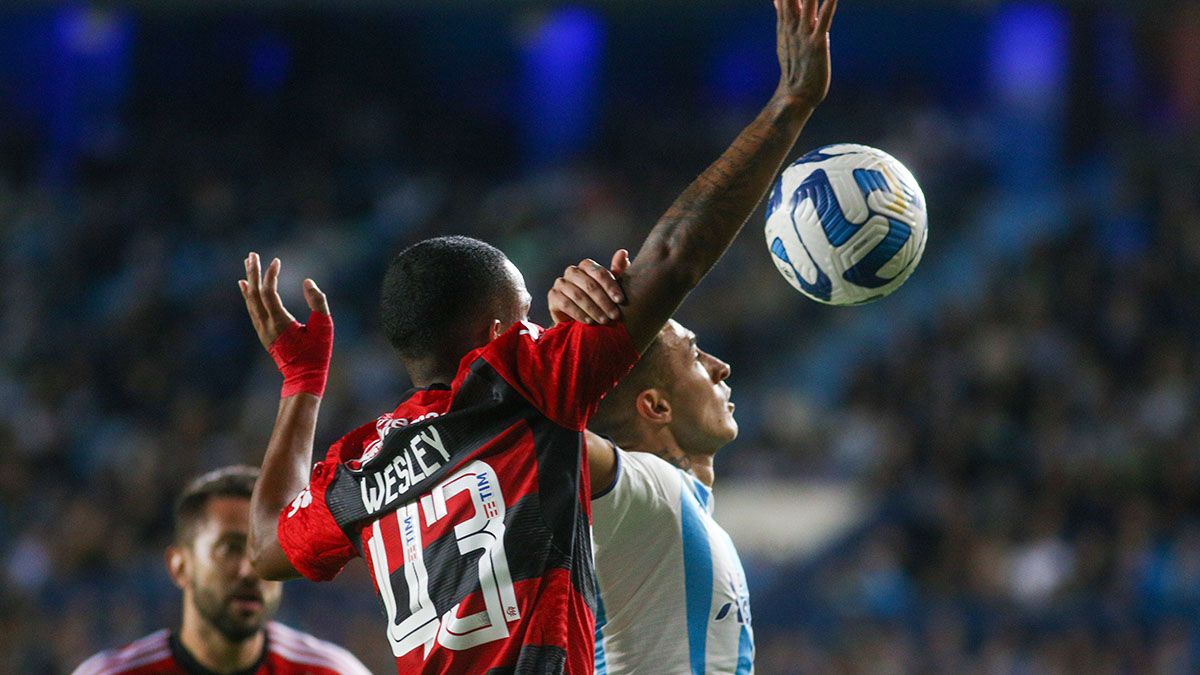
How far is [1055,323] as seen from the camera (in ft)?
39.4

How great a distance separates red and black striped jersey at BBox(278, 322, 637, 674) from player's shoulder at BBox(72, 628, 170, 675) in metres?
A: 2.33

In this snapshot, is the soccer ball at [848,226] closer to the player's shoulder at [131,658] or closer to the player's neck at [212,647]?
the player's neck at [212,647]

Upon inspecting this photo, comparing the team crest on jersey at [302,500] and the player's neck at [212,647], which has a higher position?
the team crest on jersey at [302,500]

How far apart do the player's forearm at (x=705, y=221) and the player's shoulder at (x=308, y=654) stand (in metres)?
2.70

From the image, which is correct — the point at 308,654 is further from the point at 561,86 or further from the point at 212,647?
the point at 561,86

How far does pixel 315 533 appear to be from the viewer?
3.23 metres

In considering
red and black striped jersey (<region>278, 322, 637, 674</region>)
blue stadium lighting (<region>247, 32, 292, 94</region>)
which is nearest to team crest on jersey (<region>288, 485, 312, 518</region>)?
red and black striped jersey (<region>278, 322, 637, 674</region>)

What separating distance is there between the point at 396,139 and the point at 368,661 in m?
8.92

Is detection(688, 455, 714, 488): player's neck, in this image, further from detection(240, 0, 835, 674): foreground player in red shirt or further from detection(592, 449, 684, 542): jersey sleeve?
detection(240, 0, 835, 674): foreground player in red shirt

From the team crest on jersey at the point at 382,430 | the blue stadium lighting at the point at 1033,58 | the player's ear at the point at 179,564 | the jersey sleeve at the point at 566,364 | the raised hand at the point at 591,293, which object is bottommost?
the player's ear at the point at 179,564

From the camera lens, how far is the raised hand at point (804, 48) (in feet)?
9.77

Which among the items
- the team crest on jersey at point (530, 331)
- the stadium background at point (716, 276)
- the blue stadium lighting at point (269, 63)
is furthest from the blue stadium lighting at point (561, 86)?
the team crest on jersey at point (530, 331)

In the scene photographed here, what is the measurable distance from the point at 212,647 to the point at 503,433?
253 cm

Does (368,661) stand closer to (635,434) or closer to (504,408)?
(635,434)
